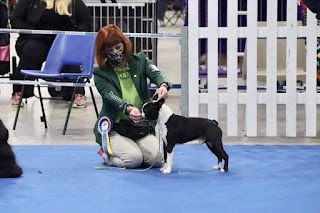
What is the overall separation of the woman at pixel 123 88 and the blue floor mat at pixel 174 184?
120 mm

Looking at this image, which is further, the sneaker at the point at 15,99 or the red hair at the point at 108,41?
the sneaker at the point at 15,99

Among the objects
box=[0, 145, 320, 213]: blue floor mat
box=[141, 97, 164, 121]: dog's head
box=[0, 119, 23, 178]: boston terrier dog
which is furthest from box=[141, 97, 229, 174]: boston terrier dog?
box=[0, 119, 23, 178]: boston terrier dog

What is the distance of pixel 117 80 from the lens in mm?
5465

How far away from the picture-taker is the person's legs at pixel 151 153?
215 inches

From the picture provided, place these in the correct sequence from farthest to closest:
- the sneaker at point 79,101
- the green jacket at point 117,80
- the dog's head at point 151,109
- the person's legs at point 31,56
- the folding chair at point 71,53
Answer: the sneaker at point 79,101 → the person's legs at point 31,56 → the folding chair at point 71,53 → the green jacket at point 117,80 → the dog's head at point 151,109

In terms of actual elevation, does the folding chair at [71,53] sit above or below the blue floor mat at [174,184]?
above

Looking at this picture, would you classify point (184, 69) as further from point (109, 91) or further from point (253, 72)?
point (109, 91)

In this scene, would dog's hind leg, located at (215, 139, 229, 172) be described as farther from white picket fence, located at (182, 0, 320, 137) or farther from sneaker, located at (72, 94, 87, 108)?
sneaker, located at (72, 94, 87, 108)

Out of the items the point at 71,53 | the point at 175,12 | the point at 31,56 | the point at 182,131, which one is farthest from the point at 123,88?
the point at 175,12

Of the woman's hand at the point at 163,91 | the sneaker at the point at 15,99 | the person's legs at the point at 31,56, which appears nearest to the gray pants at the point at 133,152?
the woman's hand at the point at 163,91

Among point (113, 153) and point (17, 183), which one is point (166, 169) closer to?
point (113, 153)

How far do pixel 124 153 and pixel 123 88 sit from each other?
43cm

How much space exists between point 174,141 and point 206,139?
0.20 meters

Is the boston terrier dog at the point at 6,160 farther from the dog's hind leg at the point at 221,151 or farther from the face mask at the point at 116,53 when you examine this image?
the dog's hind leg at the point at 221,151
